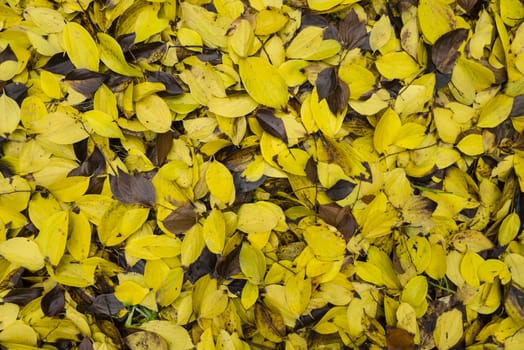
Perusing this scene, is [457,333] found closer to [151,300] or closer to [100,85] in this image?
[151,300]

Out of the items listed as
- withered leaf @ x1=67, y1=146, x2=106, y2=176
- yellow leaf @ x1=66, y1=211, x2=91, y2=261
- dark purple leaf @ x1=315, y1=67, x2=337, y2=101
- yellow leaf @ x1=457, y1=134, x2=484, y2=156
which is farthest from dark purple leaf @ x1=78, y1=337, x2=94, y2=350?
yellow leaf @ x1=457, y1=134, x2=484, y2=156

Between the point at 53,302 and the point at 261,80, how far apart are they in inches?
15.6

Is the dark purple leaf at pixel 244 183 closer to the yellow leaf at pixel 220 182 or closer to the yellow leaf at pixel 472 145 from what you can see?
the yellow leaf at pixel 220 182

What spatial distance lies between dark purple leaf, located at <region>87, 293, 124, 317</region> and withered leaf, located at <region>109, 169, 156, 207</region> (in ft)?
0.43

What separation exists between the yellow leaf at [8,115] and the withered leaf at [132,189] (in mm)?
147

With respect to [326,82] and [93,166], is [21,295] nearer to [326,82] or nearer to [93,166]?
[93,166]

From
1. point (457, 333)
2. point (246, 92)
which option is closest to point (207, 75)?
point (246, 92)

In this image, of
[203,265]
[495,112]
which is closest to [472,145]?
[495,112]

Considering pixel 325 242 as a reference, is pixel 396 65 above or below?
above

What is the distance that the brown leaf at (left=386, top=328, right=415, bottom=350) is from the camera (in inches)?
28.6

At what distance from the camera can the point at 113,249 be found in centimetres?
74

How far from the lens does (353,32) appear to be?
747 mm

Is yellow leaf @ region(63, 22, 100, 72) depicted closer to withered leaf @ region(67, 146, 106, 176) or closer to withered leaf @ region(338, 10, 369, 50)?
withered leaf @ region(67, 146, 106, 176)

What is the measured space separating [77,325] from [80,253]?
3.8 inches
